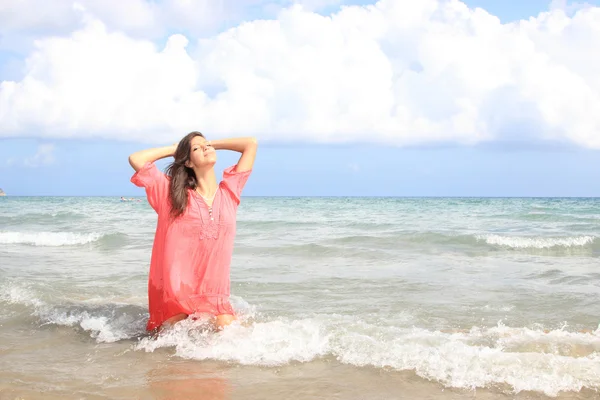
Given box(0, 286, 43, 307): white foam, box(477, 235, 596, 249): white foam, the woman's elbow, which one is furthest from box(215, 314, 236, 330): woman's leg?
box(477, 235, 596, 249): white foam

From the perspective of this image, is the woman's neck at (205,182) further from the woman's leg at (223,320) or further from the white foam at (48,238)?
the white foam at (48,238)

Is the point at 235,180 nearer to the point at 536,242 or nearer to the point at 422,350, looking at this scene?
the point at 422,350

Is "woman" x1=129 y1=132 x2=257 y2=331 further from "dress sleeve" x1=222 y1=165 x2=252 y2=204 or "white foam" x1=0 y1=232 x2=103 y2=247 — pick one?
"white foam" x1=0 y1=232 x2=103 y2=247

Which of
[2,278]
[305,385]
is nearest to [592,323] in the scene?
[305,385]

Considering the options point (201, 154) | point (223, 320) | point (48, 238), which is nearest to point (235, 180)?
point (201, 154)

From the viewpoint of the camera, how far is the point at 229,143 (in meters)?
5.52

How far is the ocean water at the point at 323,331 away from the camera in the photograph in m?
4.02

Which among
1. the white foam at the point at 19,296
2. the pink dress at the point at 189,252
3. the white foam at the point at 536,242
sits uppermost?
the pink dress at the point at 189,252

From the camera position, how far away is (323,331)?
17.1ft

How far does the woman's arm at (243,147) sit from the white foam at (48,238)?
451 inches

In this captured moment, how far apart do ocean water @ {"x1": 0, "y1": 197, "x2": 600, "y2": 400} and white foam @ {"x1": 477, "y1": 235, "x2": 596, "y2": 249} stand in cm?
163

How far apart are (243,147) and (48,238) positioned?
13.6 m

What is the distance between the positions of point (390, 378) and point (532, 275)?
247 inches

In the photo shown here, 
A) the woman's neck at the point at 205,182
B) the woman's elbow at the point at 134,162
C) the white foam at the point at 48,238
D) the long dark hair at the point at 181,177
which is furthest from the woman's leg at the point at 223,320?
the white foam at the point at 48,238
